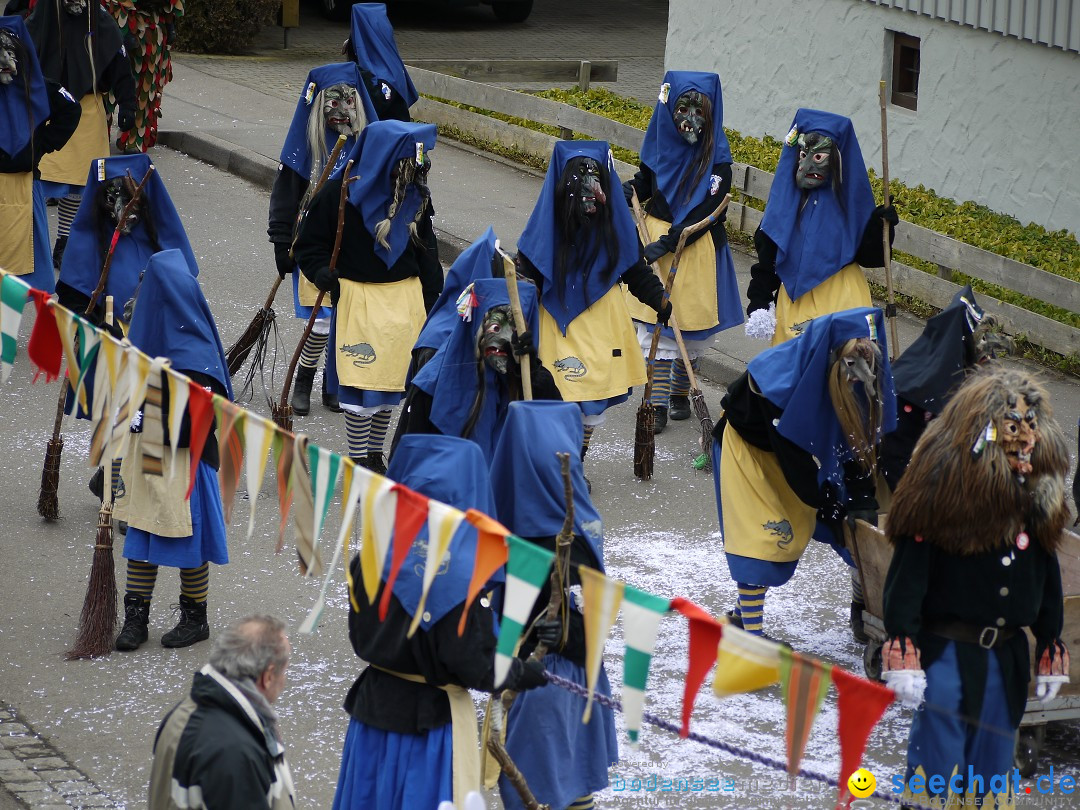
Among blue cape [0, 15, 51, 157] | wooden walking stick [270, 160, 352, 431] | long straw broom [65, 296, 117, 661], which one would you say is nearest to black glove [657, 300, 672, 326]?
wooden walking stick [270, 160, 352, 431]

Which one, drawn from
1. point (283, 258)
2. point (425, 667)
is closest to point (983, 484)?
point (425, 667)

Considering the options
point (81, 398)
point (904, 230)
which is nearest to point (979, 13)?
point (904, 230)

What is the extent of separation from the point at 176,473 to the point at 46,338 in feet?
3.06

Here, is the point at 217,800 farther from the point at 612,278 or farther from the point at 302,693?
the point at 612,278

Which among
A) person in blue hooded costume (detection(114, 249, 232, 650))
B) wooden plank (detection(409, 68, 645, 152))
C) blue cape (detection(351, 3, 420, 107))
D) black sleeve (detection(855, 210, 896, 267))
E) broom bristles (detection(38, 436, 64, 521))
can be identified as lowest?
broom bristles (detection(38, 436, 64, 521))

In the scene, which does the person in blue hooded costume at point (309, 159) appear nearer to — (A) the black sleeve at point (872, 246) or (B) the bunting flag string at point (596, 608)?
(A) the black sleeve at point (872, 246)

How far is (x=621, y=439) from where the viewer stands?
394 inches

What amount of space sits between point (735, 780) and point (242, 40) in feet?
54.3

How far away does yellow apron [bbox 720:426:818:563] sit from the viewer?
6691 mm

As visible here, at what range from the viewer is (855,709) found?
13.2 ft

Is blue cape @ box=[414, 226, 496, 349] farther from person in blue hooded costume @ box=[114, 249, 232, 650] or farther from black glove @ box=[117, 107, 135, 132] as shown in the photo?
black glove @ box=[117, 107, 135, 132]

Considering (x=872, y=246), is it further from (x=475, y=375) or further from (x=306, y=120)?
(x=306, y=120)

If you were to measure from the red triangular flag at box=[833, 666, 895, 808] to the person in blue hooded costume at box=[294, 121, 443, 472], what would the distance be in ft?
16.3

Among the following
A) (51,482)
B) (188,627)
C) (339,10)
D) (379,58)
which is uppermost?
(339,10)
